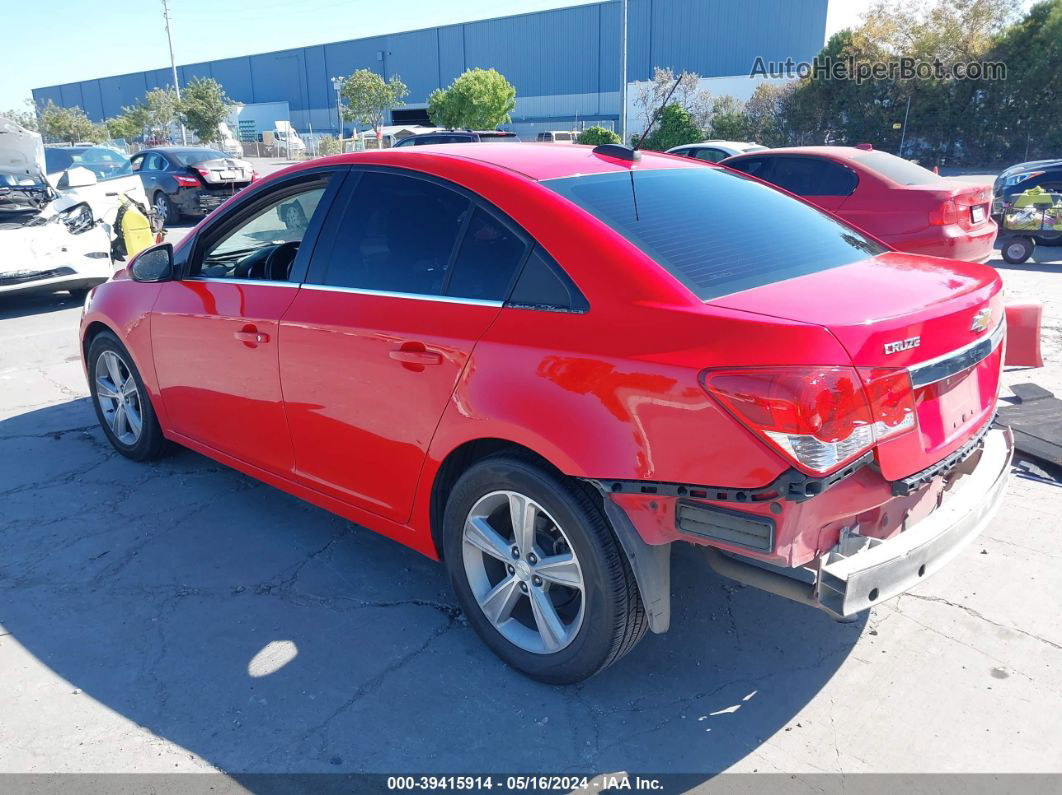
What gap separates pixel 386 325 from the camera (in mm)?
2971

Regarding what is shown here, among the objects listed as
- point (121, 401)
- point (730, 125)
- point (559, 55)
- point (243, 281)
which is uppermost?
point (559, 55)

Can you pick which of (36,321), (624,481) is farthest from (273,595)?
(36,321)

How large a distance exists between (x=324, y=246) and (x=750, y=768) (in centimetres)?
253

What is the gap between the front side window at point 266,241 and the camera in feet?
11.9

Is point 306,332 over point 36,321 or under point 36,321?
over

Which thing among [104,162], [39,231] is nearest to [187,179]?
[104,162]

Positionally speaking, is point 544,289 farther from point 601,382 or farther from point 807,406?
point 807,406

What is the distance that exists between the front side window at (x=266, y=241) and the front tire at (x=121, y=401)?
87 cm

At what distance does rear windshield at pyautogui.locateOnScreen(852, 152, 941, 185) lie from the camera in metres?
8.37

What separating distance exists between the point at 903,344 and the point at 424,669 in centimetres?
197

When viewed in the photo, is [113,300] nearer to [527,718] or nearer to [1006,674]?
[527,718]

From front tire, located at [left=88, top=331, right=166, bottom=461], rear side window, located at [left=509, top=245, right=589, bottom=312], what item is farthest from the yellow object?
rear side window, located at [left=509, top=245, right=589, bottom=312]

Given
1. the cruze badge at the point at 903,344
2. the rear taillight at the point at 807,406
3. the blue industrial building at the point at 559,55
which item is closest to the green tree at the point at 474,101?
the blue industrial building at the point at 559,55

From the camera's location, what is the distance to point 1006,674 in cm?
285
